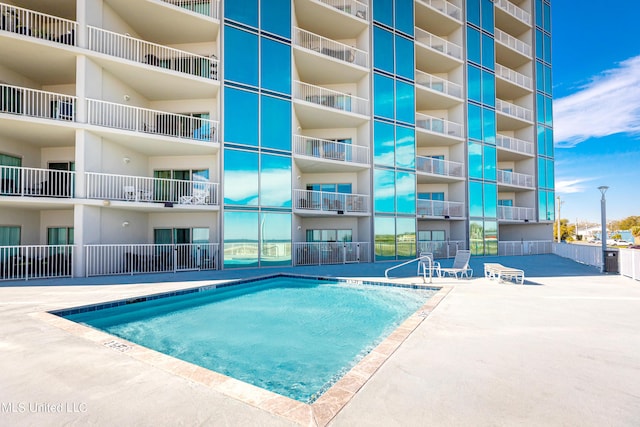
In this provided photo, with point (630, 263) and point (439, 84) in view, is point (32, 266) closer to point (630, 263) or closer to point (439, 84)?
point (630, 263)

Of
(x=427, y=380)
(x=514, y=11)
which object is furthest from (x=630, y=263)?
(x=514, y=11)

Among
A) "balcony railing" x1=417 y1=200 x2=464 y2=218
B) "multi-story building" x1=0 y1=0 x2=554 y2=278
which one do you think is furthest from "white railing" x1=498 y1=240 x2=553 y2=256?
"balcony railing" x1=417 y1=200 x2=464 y2=218

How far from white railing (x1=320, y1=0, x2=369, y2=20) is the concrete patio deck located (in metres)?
16.4

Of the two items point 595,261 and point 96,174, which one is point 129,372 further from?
point 595,261

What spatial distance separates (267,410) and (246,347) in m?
2.39

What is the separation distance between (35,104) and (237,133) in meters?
8.01

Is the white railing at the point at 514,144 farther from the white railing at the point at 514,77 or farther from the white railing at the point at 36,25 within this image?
the white railing at the point at 36,25

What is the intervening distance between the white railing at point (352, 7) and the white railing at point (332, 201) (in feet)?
31.6

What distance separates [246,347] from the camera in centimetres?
463

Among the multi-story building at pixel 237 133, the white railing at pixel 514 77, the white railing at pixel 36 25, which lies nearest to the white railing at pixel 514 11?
the multi-story building at pixel 237 133

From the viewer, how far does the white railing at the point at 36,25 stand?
1012cm

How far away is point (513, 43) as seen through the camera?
22.9 metres

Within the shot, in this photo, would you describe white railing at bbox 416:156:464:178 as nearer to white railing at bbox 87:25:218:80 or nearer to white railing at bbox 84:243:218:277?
white railing at bbox 87:25:218:80

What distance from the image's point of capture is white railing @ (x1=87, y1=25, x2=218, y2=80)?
1127 cm
